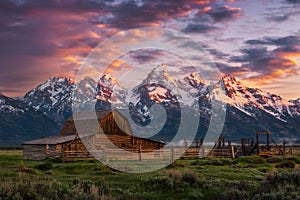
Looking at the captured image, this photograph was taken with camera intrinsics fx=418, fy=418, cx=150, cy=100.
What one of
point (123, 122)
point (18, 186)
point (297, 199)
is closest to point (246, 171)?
point (297, 199)

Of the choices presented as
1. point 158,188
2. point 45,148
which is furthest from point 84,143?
point 158,188

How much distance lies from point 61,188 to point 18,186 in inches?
76.1

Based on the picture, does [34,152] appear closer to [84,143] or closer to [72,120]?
[84,143]

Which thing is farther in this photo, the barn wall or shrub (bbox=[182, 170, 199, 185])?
the barn wall

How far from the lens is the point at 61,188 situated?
19.6m

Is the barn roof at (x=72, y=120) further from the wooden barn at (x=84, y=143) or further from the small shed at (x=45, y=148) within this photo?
the small shed at (x=45, y=148)

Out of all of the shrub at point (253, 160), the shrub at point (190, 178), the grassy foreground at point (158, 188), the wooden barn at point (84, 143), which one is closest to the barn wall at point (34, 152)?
the wooden barn at point (84, 143)

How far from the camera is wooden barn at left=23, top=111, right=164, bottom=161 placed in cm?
5594

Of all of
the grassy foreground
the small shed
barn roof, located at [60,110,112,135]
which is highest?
barn roof, located at [60,110,112,135]

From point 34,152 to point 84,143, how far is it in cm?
702

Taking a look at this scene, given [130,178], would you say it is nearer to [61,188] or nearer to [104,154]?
[61,188]

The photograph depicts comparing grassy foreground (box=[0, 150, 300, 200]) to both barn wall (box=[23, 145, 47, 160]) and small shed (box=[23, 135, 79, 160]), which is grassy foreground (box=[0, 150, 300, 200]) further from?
barn wall (box=[23, 145, 47, 160])

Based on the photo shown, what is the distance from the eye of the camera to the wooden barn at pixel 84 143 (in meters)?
55.9

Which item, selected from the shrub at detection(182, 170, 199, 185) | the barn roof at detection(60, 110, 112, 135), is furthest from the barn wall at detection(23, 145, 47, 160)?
the shrub at detection(182, 170, 199, 185)
